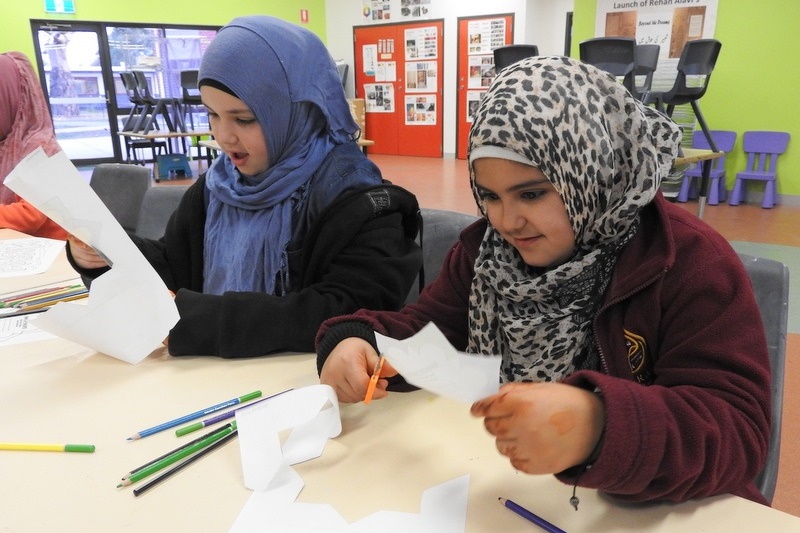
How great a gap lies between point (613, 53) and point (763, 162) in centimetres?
218

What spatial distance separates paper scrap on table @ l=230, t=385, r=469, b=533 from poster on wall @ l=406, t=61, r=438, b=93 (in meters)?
8.58

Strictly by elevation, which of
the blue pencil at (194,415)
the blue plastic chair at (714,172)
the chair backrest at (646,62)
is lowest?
the blue plastic chair at (714,172)

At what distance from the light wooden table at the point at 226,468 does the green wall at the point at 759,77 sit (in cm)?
583

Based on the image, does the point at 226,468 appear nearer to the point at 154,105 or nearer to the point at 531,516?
the point at 531,516

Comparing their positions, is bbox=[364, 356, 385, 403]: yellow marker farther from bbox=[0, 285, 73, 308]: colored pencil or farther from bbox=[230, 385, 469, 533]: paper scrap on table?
bbox=[0, 285, 73, 308]: colored pencil

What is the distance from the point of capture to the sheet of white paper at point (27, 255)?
152cm

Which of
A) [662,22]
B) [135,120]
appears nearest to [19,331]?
[662,22]

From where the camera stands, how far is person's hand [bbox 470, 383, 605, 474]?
1.87ft

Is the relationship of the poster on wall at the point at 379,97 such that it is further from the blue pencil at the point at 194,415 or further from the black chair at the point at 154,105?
the blue pencil at the point at 194,415

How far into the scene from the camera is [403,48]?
899 cm

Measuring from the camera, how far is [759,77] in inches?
210

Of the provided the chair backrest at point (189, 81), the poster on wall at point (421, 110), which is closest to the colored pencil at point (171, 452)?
the chair backrest at point (189, 81)

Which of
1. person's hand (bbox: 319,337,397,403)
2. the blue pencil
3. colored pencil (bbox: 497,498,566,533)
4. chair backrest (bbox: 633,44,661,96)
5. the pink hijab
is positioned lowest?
the blue pencil

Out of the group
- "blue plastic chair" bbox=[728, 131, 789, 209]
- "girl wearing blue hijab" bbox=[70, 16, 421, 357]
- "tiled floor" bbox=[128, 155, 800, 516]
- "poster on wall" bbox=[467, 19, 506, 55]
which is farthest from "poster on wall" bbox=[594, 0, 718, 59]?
"girl wearing blue hijab" bbox=[70, 16, 421, 357]
